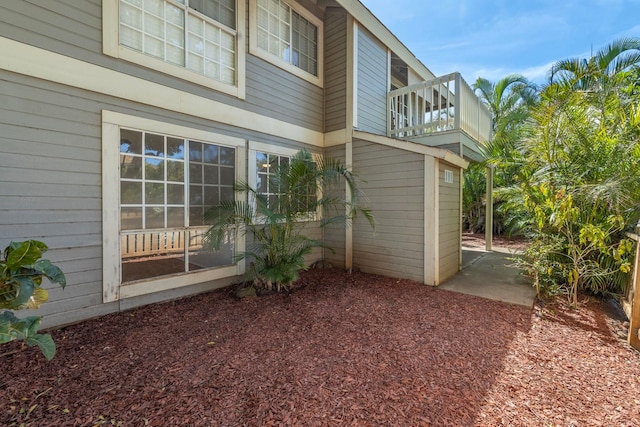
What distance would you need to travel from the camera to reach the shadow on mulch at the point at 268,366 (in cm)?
183

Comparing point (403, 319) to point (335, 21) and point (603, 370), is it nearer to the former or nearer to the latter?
point (603, 370)

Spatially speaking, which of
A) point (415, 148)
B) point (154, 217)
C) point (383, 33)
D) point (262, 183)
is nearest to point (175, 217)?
point (154, 217)

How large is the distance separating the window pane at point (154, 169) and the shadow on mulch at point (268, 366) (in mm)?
1736

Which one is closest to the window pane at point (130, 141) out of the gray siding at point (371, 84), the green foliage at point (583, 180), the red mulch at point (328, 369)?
the red mulch at point (328, 369)

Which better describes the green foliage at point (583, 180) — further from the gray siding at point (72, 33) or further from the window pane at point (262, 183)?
the gray siding at point (72, 33)

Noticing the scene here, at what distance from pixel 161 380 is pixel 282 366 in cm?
93

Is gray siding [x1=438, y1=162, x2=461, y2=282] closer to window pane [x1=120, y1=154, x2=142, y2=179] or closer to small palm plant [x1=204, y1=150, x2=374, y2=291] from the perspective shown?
small palm plant [x1=204, y1=150, x2=374, y2=291]

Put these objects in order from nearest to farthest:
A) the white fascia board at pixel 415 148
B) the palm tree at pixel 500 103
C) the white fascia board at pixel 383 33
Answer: the white fascia board at pixel 415 148
the white fascia board at pixel 383 33
the palm tree at pixel 500 103

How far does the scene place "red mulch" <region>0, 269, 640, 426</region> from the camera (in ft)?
6.01

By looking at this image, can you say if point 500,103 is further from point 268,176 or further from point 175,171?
point 175,171

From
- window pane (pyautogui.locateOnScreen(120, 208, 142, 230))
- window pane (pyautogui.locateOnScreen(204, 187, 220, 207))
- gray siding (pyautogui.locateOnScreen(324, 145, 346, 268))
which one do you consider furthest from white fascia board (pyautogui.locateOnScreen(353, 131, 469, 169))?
window pane (pyautogui.locateOnScreen(120, 208, 142, 230))

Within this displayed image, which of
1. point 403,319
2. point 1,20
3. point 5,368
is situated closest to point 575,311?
point 403,319

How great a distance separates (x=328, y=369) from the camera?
2330mm

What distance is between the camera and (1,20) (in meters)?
2.66
